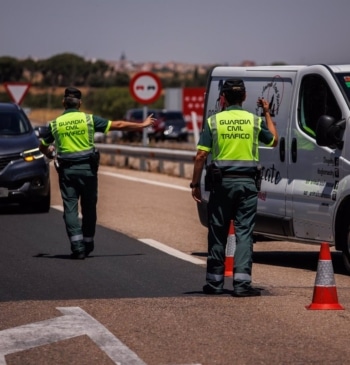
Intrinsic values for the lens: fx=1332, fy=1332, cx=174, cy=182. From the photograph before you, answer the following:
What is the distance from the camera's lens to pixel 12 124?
815 inches

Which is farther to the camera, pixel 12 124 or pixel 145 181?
pixel 145 181

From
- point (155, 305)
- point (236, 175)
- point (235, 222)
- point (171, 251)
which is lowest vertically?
point (171, 251)

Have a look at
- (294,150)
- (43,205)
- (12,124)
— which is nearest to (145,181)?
(12,124)

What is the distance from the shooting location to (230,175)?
1109 cm

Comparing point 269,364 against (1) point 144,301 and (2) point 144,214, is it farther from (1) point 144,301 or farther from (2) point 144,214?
(2) point 144,214

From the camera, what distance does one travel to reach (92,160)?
14078mm

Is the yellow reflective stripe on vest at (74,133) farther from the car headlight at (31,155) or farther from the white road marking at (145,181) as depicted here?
the white road marking at (145,181)

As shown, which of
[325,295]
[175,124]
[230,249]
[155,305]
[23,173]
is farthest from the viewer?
[175,124]

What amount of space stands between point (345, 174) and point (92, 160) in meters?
2.87

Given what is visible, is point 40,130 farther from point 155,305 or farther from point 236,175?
point 155,305

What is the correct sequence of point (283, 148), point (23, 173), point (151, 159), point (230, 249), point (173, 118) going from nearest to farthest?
point (230, 249)
point (283, 148)
point (23, 173)
point (151, 159)
point (173, 118)

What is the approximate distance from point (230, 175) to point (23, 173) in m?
8.95

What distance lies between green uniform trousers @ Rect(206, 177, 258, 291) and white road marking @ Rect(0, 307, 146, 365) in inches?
58.9

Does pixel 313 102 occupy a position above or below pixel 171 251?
above
